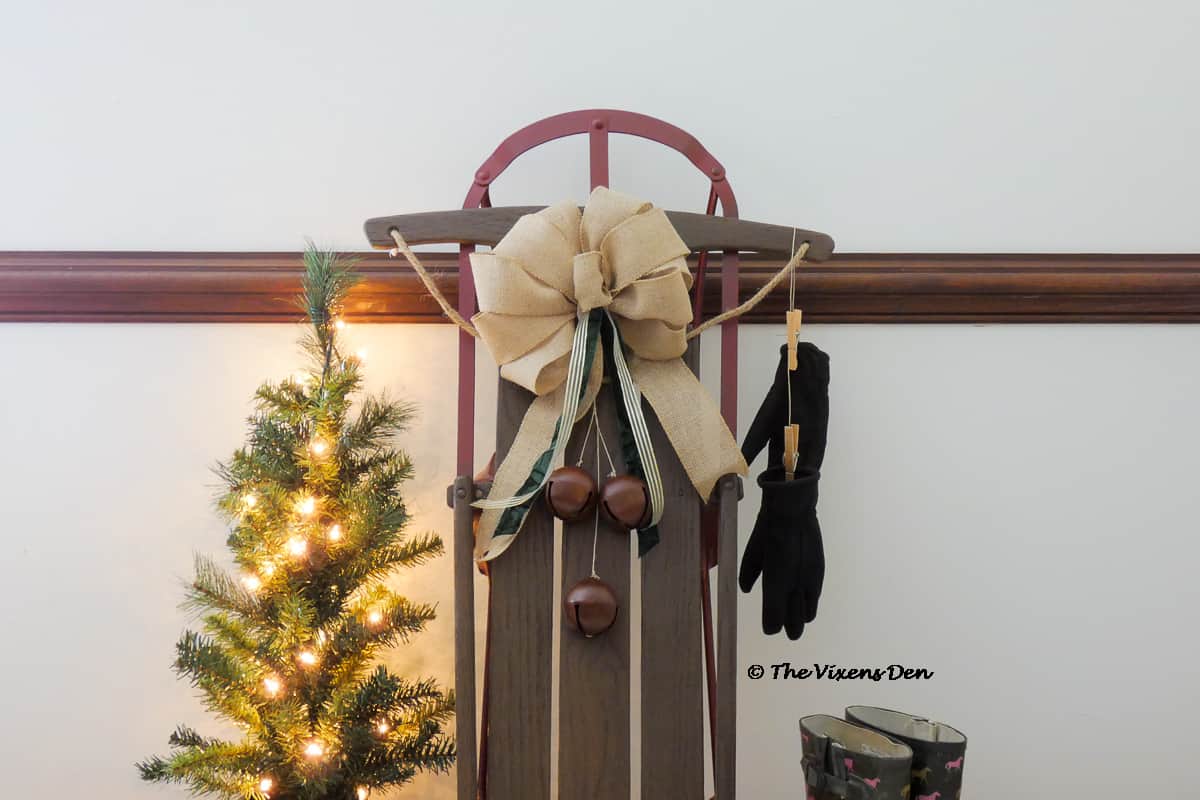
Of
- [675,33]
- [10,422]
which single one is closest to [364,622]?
[10,422]

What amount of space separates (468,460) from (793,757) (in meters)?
0.59

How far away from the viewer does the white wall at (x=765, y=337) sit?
100 centimetres

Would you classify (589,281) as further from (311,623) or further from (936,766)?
(936,766)

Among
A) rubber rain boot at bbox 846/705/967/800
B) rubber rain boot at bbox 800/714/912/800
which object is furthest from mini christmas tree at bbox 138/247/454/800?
rubber rain boot at bbox 846/705/967/800

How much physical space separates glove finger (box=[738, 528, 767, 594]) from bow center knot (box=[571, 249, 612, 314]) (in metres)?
0.31

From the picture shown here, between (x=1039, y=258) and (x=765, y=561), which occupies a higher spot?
(x=1039, y=258)

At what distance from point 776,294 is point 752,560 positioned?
1.08 feet

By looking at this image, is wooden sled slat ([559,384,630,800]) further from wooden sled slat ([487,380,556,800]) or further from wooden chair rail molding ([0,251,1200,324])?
wooden chair rail molding ([0,251,1200,324])

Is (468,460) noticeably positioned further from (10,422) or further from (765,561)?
(10,422)

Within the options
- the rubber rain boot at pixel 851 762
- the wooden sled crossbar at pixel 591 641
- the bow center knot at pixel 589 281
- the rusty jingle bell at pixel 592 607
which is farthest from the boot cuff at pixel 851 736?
the bow center knot at pixel 589 281

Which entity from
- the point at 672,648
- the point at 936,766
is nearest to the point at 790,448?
the point at 672,648

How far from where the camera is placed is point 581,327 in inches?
30.6

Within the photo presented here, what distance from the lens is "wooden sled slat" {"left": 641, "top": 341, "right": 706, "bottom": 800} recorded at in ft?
2.57

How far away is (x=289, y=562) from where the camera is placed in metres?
0.79
